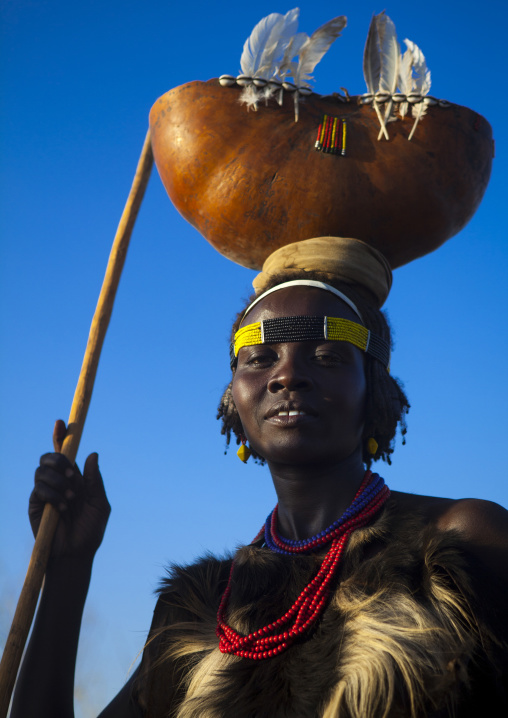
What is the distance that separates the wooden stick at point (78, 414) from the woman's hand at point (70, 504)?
58mm

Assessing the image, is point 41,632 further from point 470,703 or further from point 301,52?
point 301,52

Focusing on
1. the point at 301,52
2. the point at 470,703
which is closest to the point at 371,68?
the point at 301,52

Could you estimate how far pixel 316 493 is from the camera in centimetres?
316

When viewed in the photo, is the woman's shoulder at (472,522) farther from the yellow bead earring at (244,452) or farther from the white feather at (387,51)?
the white feather at (387,51)

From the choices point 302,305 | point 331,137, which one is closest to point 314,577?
point 302,305

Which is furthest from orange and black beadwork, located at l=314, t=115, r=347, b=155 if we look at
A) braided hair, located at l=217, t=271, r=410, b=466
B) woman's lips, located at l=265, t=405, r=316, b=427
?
woman's lips, located at l=265, t=405, r=316, b=427

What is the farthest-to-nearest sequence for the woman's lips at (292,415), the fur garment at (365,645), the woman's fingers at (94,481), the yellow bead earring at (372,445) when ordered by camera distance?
the woman's fingers at (94,481), the yellow bead earring at (372,445), the woman's lips at (292,415), the fur garment at (365,645)

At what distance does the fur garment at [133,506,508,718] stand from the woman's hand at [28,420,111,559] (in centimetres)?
59

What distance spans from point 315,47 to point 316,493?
212 centimetres

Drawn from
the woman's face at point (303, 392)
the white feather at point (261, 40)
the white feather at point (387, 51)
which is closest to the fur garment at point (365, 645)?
the woman's face at point (303, 392)

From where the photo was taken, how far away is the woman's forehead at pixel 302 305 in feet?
10.7

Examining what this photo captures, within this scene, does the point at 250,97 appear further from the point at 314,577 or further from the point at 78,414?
the point at 314,577

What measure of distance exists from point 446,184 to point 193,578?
6.97ft

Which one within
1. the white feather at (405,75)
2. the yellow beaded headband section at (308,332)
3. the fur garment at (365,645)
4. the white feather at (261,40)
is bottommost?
the fur garment at (365,645)
